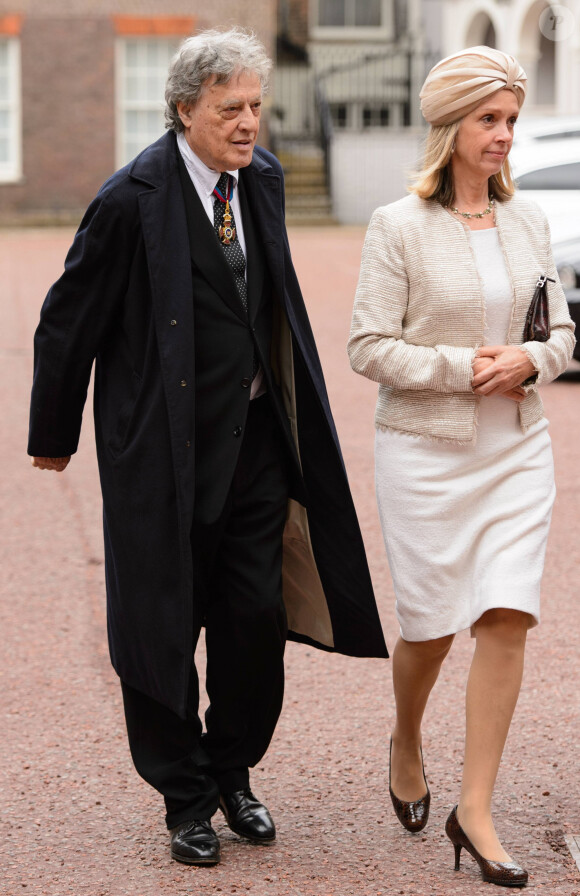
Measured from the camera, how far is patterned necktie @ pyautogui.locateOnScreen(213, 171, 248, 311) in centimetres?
345

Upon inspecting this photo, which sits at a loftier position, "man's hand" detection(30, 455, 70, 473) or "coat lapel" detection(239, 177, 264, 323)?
"coat lapel" detection(239, 177, 264, 323)

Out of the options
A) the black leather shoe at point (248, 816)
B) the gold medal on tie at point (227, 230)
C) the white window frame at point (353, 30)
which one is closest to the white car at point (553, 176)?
the gold medal on tie at point (227, 230)

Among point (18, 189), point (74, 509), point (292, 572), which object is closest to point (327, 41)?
point (18, 189)

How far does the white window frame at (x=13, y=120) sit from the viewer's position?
89.8 ft

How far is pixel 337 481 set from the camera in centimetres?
363

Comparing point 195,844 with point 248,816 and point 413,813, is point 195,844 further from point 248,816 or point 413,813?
point 413,813

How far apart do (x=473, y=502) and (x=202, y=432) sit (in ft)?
2.10

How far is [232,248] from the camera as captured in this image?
3.46m

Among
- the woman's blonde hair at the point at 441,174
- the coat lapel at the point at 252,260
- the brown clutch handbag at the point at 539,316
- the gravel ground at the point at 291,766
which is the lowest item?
the gravel ground at the point at 291,766

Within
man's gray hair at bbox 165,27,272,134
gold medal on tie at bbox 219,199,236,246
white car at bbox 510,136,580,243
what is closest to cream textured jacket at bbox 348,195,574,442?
gold medal on tie at bbox 219,199,236,246

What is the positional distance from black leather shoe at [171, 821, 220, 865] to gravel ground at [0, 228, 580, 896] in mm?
30

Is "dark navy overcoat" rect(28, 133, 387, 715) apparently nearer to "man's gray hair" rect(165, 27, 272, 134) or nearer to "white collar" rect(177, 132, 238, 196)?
"white collar" rect(177, 132, 238, 196)

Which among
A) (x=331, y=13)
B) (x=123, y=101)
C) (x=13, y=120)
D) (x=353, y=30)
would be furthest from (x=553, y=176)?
(x=331, y=13)

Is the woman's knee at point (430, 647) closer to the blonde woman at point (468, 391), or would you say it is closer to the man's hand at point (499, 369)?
the blonde woman at point (468, 391)
